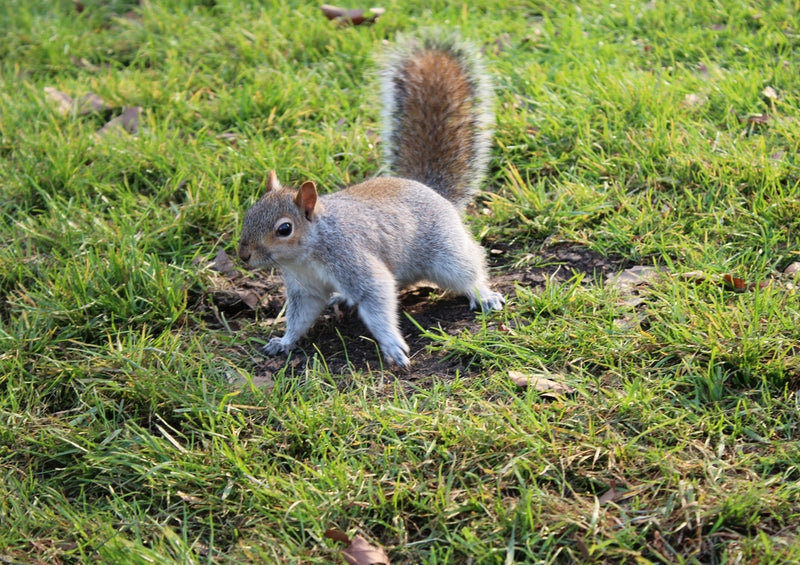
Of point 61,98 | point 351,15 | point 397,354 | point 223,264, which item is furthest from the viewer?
point 351,15

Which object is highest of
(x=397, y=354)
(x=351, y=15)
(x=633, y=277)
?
(x=351, y=15)

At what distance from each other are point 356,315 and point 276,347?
0.28 metres

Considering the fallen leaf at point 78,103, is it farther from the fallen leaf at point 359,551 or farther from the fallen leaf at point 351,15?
Answer: the fallen leaf at point 359,551

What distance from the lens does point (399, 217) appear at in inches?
102

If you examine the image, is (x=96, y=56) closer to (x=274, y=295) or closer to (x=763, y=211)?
(x=274, y=295)

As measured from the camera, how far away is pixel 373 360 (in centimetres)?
238

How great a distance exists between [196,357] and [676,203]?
1.53m

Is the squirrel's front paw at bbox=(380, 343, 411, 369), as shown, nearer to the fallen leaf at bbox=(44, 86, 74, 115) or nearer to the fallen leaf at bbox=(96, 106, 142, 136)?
the fallen leaf at bbox=(96, 106, 142, 136)

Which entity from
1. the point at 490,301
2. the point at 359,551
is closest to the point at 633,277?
the point at 490,301

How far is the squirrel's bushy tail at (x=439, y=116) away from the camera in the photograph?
290cm

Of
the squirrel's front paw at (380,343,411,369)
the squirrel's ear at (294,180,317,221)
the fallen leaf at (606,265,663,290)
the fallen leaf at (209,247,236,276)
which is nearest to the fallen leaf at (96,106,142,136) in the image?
the fallen leaf at (209,247,236,276)

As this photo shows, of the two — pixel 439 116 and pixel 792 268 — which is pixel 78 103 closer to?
pixel 439 116

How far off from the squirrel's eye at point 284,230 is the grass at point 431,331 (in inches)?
13.6

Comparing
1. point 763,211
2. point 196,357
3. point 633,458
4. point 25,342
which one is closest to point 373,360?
point 196,357
